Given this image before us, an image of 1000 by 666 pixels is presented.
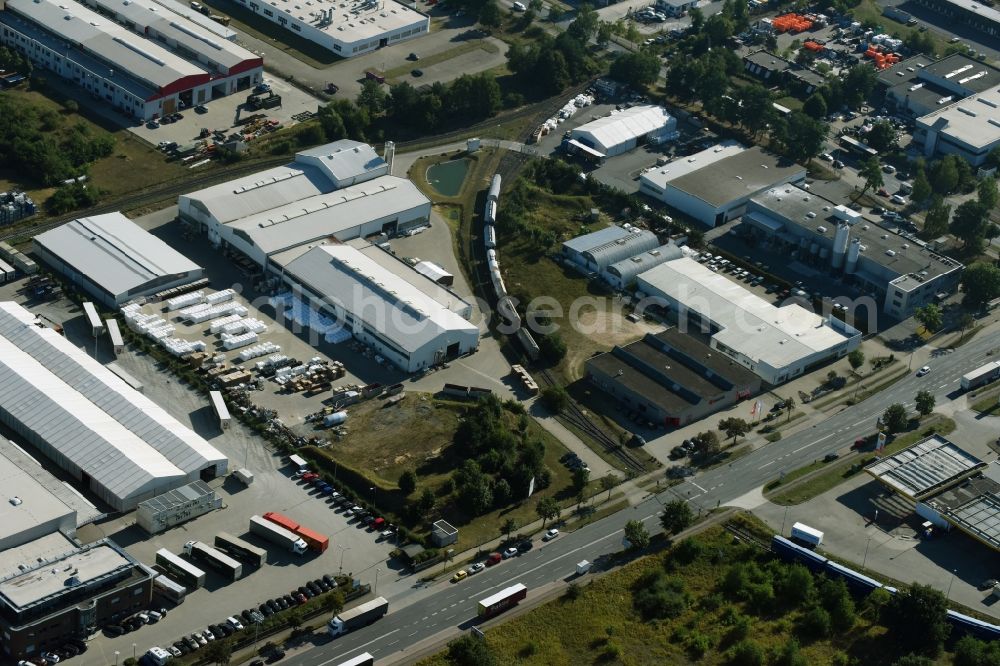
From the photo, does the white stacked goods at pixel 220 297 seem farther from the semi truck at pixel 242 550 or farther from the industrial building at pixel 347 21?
the industrial building at pixel 347 21

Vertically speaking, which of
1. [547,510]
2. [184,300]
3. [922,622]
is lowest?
[922,622]

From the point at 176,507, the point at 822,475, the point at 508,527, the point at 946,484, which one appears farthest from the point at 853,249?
the point at 176,507

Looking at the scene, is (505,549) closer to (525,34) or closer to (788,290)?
(788,290)

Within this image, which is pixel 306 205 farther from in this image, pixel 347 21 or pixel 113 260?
pixel 347 21

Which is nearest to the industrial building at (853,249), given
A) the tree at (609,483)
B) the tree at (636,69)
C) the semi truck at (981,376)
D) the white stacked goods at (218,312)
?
the semi truck at (981,376)

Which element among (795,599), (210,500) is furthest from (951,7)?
(210,500)

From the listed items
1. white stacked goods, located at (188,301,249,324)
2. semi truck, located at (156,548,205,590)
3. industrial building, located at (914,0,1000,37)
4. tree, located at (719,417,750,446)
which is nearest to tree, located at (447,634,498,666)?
semi truck, located at (156,548,205,590)

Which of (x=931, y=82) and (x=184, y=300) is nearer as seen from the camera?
(x=184, y=300)
